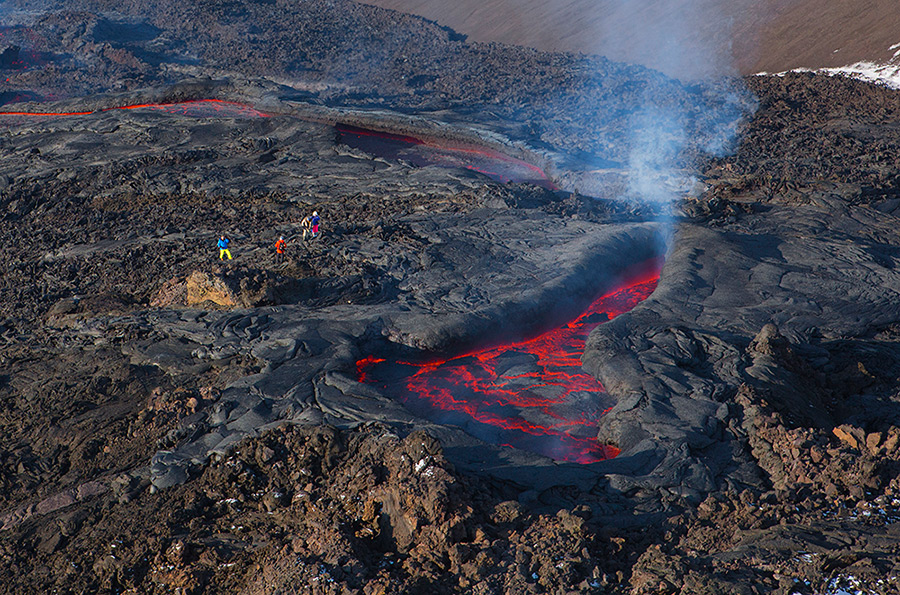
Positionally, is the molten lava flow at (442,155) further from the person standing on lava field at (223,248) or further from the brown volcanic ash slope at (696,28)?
the brown volcanic ash slope at (696,28)

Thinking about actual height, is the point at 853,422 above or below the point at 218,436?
above

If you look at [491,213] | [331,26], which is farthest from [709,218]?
[331,26]

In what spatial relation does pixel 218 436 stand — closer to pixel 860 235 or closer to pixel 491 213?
pixel 491 213

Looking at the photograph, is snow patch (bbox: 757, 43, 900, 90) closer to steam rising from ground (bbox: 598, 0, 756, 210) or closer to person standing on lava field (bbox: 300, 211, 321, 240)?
steam rising from ground (bbox: 598, 0, 756, 210)

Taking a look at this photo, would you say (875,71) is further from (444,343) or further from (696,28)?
(444,343)

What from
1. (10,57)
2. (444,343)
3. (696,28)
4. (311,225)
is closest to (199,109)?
(311,225)

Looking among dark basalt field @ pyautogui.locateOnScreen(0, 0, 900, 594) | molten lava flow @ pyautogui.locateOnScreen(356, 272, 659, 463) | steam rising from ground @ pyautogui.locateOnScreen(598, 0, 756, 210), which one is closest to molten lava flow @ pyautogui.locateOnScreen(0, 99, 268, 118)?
dark basalt field @ pyautogui.locateOnScreen(0, 0, 900, 594)
